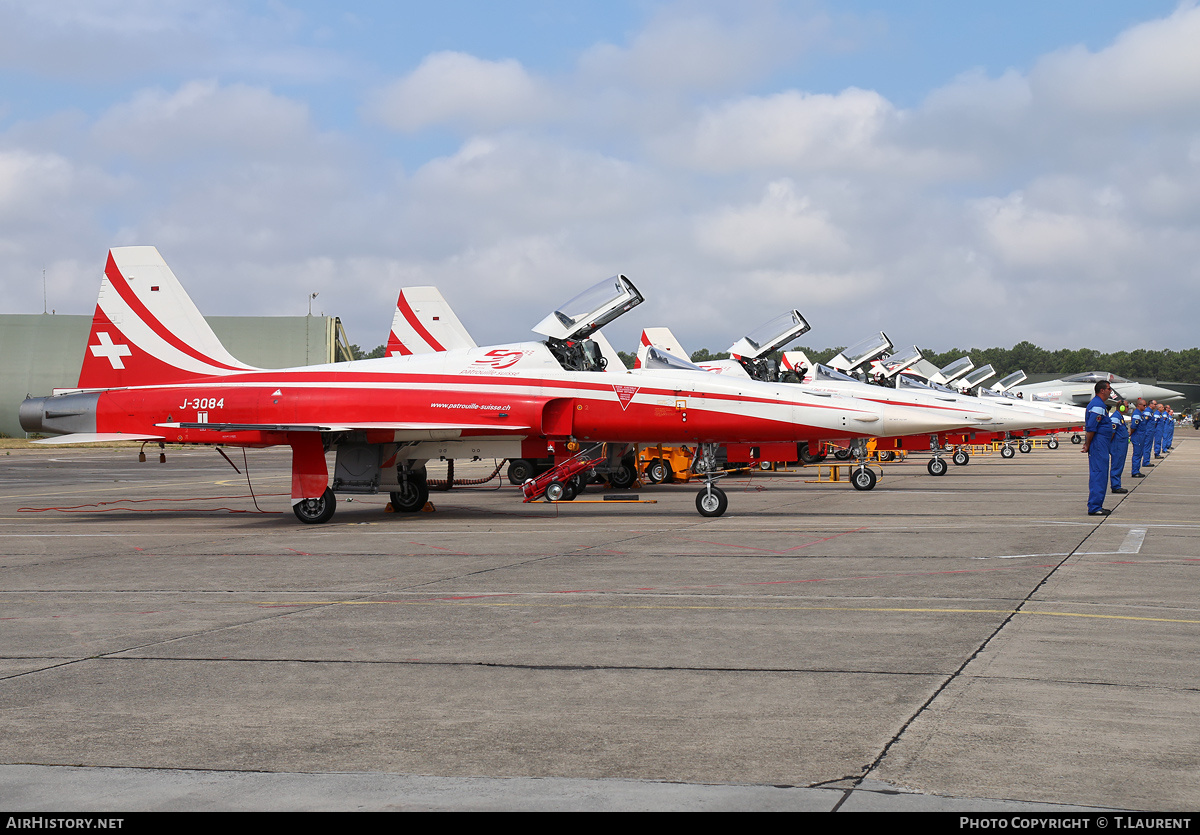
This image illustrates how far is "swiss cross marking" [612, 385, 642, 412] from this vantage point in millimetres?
16047

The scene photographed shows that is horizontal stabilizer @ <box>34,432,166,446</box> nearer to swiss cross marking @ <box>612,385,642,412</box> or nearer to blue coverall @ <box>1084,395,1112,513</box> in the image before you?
swiss cross marking @ <box>612,385,642,412</box>

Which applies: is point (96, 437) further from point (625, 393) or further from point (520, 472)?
point (520, 472)

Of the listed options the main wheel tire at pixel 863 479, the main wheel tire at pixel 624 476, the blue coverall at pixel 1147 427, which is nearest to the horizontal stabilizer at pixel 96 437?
the main wheel tire at pixel 624 476

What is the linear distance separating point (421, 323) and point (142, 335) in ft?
39.7

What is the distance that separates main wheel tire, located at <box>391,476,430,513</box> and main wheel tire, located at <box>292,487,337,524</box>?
171 centimetres

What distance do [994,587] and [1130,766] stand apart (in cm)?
473

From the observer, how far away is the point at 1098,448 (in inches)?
631

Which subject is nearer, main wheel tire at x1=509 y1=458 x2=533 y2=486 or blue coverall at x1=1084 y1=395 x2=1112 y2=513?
blue coverall at x1=1084 y1=395 x2=1112 y2=513

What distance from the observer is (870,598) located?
8.16 m

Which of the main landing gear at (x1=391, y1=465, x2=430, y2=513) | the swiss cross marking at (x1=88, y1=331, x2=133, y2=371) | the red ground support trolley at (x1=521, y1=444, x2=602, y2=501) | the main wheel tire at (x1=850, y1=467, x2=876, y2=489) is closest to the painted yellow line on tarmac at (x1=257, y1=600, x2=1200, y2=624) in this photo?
the red ground support trolley at (x1=521, y1=444, x2=602, y2=501)

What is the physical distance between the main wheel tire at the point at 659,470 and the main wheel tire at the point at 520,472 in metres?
2.75

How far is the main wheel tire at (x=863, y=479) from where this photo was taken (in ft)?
70.3

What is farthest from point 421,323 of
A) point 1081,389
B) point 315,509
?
point 1081,389
